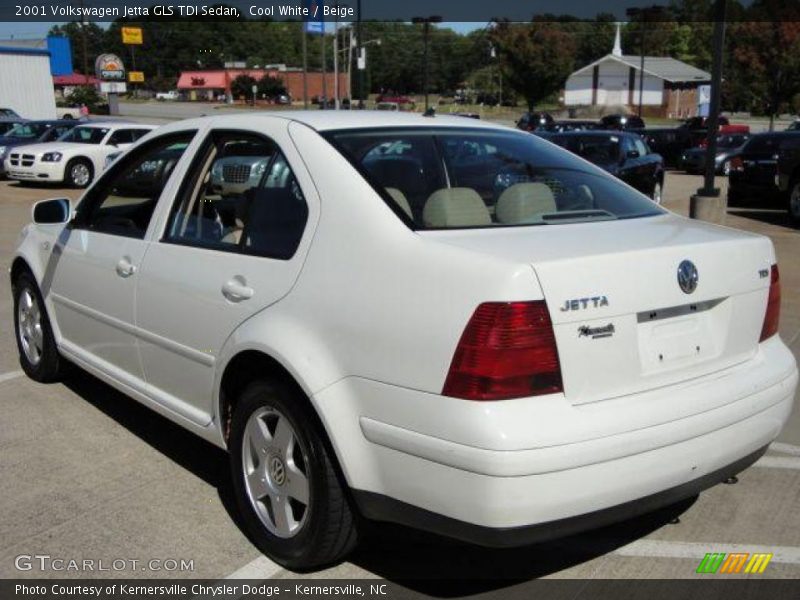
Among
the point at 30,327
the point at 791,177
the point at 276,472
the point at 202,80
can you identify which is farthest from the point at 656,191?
the point at 202,80

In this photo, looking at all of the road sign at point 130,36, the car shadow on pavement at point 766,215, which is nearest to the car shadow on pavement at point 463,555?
the car shadow on pavement at point 766,215

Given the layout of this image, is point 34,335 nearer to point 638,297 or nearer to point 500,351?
point 500,351

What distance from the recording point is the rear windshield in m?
3.17

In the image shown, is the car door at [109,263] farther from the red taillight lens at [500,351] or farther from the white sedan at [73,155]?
the white sedan at [73,155]

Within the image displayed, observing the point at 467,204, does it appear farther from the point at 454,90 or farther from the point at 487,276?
the point at 454,90

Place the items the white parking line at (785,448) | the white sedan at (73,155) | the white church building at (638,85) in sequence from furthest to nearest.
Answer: the white church building at (638,85) < the white sedan at (73,155) < the white parking line at (785,448)

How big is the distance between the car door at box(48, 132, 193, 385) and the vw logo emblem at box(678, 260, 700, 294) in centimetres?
236

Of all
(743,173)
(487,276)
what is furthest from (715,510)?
(743,173)

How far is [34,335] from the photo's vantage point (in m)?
5.39

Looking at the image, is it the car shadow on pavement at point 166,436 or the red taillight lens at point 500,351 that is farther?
the car shadow on pavement at point 166,436

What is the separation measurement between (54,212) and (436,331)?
3.02 meters

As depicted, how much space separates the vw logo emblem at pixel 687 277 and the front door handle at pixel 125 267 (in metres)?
2.46

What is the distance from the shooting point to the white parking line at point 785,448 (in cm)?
441

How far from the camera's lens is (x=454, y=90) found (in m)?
128
